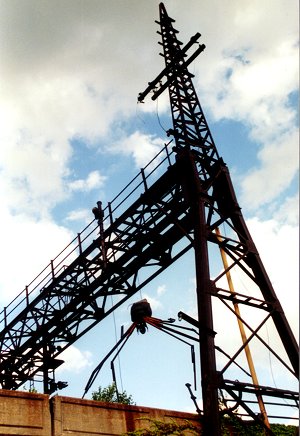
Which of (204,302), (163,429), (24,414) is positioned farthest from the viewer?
(204,302)

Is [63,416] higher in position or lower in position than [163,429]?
higher

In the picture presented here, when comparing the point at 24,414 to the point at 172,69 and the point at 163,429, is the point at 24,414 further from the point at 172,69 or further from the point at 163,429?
the point at 172,69

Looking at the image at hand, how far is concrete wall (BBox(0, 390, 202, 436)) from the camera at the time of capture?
26.9 feet

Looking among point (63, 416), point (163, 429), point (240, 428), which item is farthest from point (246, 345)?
point (63, 416)

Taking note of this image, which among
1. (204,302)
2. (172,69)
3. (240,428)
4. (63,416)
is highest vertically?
(172,69)

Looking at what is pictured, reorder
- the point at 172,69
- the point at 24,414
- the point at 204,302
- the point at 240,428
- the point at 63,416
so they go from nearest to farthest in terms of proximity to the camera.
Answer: the point at 24,414 → the point at 63,416 → the point at 204,302 → the point at 240,428 → the point at 172,69

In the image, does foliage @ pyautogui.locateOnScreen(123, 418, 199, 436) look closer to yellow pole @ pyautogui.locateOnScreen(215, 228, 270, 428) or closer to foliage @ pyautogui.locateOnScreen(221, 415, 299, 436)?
foliage @ pyautogui.locateOnScreen(221, 415, 299, 436)

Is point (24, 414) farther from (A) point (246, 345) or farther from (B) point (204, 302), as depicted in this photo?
(A) point (246, 345)

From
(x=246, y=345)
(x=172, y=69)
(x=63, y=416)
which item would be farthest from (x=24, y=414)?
(x=172, y=69)

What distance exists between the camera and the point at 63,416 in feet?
28.6

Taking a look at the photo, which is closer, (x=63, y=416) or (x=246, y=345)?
(x=63, y=416)

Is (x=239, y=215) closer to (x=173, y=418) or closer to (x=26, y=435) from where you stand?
(x=173, y=418)

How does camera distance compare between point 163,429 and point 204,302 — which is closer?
point 163,429

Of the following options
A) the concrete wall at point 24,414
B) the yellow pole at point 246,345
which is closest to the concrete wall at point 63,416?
the concrete wall at point 24,414
